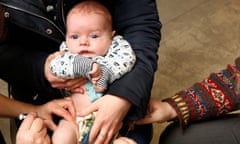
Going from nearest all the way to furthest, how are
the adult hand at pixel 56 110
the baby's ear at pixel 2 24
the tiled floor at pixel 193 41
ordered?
the baby's ear at pixel 2 24 < the adult hand at pixel 56 110 < the tiled floor at pixel 193 41

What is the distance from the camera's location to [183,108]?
3.28 feet

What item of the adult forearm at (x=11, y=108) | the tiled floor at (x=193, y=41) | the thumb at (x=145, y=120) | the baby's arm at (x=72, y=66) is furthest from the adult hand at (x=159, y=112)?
the tiled floor at (x=193, y=41)

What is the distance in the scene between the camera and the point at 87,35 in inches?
37.3

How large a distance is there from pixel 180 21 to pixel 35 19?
1262 mm

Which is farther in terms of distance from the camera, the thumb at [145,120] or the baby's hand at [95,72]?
the thumb at [145,120]

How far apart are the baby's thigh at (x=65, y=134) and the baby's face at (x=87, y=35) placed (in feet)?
0.61

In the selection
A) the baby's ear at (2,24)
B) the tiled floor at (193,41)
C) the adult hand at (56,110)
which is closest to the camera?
the baby's ear at (2,24)

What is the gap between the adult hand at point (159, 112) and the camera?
3.27 feet

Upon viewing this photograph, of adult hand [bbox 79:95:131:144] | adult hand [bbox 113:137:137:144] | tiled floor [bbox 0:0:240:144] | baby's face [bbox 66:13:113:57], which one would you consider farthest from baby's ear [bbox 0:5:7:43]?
tiled floor [bbox 0:0:240:144]

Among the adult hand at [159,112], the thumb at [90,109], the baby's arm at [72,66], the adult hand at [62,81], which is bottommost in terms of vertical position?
the adult hand at [159,112]

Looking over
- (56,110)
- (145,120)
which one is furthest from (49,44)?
(145,120)

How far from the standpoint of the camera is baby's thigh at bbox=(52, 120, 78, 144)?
0.86 metres

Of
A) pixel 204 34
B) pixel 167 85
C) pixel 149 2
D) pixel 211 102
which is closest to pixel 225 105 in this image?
pixel 211 102

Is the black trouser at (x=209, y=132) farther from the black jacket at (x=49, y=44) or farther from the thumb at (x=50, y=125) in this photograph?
the thumb at (x=50, y=125)
